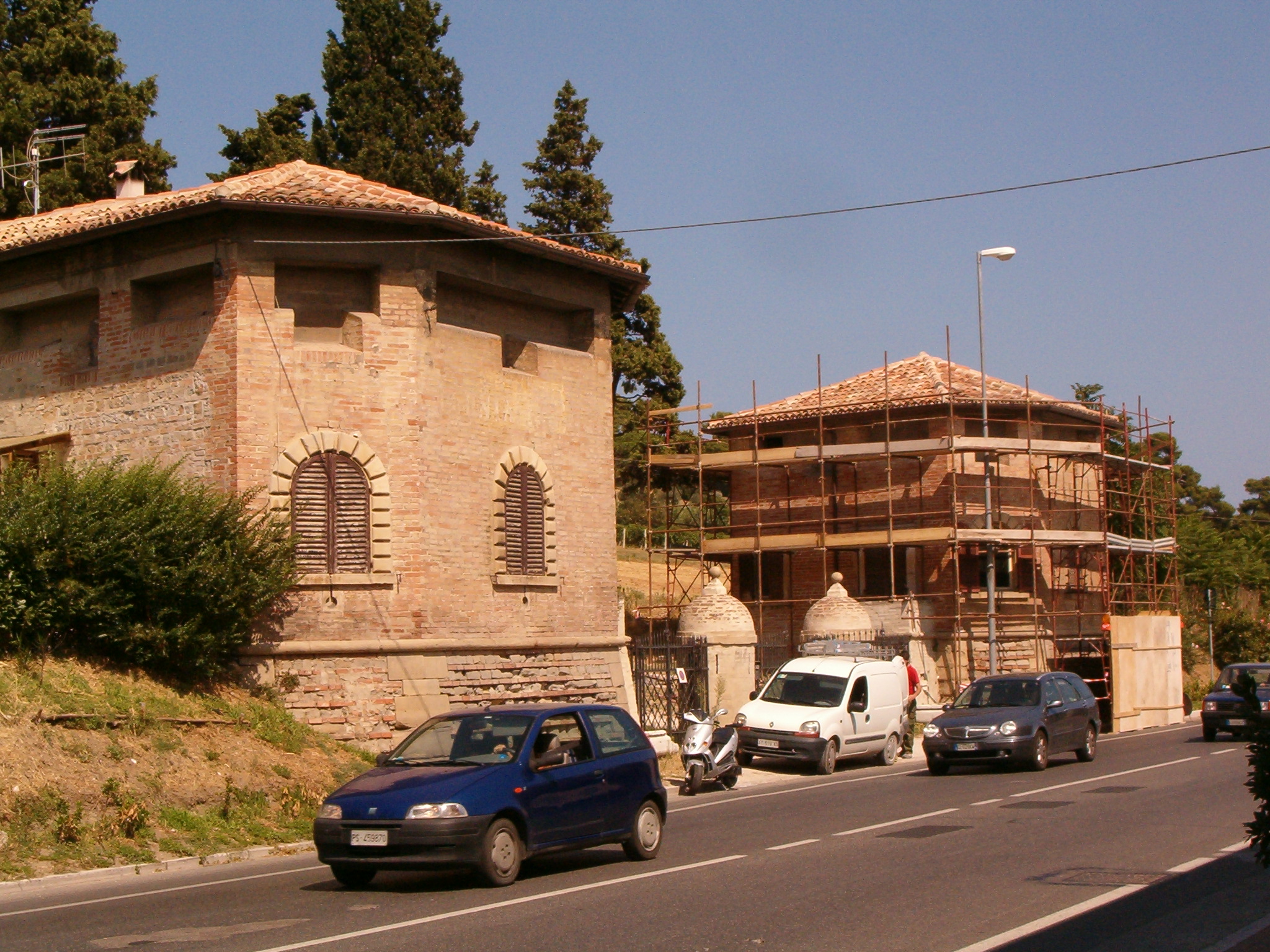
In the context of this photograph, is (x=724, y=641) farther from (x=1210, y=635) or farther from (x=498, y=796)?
(x=1210, y=635)

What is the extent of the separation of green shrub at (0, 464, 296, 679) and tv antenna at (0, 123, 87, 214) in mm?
21051

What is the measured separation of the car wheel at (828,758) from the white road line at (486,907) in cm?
1043

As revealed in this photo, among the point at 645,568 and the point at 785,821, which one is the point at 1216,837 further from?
the point at 645,568

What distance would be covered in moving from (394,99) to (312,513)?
976 inches

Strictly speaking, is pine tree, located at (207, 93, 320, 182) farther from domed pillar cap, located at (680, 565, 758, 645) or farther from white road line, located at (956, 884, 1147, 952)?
white road line, located at (956, 884, 1147, 952)

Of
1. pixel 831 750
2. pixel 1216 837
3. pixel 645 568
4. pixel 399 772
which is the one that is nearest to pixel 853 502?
pixel 831 750

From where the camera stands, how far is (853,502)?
127 ft

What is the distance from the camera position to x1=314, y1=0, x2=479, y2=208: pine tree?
4178cm

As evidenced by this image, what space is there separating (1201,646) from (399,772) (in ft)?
140

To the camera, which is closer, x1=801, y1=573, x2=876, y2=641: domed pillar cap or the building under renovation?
x1=801, y1=573, x2=876, y2=641: domed pillar cap

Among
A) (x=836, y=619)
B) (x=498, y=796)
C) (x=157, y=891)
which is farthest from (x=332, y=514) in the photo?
(x=836, y=619)

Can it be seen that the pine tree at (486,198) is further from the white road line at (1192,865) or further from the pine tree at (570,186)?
the white road line at (1192,865)

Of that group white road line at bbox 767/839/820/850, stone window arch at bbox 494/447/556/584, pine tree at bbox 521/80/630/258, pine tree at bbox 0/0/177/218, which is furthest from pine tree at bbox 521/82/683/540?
white road line at bbox 767/839/820/850

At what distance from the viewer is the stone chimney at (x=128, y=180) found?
27.8 metres
